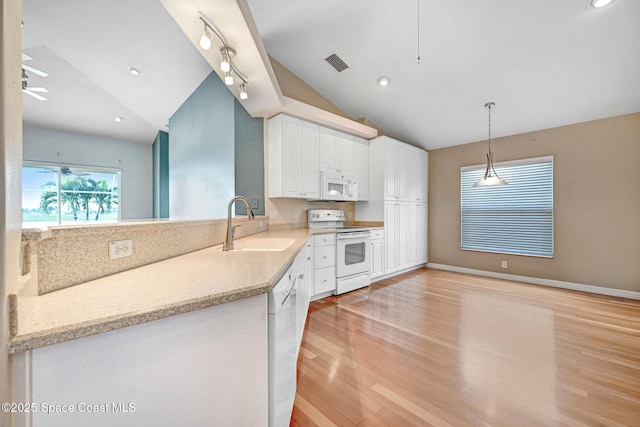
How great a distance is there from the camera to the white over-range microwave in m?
3.69


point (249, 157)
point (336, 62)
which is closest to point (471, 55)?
point (336, 62)

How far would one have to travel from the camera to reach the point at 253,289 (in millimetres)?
913

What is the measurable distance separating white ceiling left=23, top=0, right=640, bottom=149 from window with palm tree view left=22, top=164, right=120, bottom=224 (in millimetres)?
1318

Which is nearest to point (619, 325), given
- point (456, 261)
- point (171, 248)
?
point (456, 261)

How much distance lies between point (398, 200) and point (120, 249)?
4.07m

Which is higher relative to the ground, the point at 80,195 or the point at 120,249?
the point at 80,195

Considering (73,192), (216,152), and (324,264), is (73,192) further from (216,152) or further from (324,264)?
(324,264)

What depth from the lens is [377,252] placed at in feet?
13.2

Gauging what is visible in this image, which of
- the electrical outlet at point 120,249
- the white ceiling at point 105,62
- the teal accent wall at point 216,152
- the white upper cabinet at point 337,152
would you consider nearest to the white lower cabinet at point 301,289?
the electrical outlet at point 120,249

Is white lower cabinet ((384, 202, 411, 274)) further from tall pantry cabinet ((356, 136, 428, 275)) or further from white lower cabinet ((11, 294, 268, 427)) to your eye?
white lower cabinet ((11, 294, 268, 427))

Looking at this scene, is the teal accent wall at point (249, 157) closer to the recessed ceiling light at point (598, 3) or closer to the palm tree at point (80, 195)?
the recessed ceiling light at point (598, 3)

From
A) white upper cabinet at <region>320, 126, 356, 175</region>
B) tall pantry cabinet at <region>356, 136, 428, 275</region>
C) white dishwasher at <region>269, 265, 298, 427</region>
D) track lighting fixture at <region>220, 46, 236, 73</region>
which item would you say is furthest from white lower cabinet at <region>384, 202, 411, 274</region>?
white dishwasher at <region>269, 265, 298, 427</region>

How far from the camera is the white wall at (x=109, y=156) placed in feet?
16.2

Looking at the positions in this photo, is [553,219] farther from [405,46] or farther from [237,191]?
[237,191]
